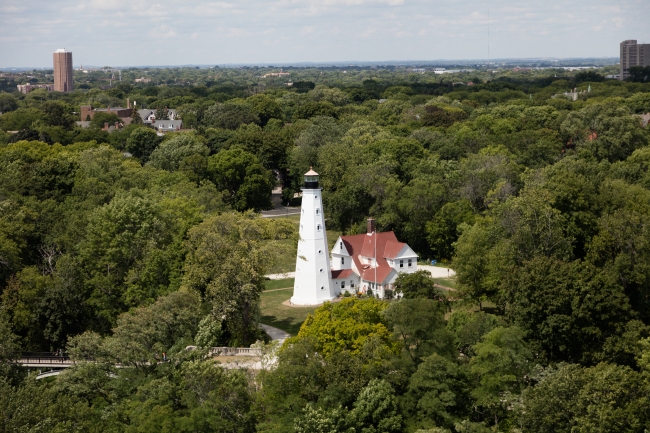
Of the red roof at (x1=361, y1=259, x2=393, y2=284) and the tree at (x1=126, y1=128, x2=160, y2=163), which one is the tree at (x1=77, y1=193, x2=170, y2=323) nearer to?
the red roof at (x1=361, y1=259, x2=393, y2=284)

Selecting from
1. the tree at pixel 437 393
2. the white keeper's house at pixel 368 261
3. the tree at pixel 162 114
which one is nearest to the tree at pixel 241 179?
the white keeper's house at pixel 368 261

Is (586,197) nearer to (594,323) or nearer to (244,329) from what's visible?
(594,323)

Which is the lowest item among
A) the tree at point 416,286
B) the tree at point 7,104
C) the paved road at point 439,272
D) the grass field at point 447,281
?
the grass field at point 447,281

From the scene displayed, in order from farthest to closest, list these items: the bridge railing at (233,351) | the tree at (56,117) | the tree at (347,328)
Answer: the tree at (56,117), the bridge railing at (233,351), the tree at (347,328)

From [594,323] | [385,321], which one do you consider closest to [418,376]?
[385,321]

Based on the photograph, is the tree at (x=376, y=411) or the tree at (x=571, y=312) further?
the tree at (x=571, y=312)

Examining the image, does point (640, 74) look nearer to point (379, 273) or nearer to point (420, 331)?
point (379, 273)

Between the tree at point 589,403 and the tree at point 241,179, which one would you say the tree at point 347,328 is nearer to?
the tree at point 589,403

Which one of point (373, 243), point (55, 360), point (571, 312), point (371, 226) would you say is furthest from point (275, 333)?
point (571, 312)
